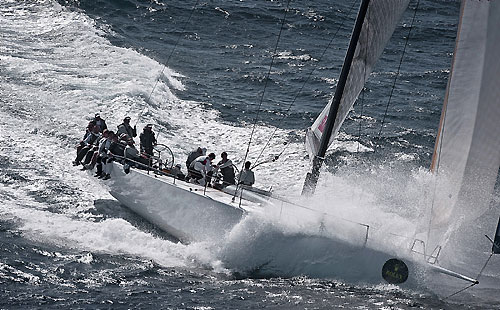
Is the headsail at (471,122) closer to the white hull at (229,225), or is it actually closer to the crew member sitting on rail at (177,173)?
the white hull at (229,225)

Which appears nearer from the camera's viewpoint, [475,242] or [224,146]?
[475,242]

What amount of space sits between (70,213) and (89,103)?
7.47m

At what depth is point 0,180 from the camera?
16.4 m

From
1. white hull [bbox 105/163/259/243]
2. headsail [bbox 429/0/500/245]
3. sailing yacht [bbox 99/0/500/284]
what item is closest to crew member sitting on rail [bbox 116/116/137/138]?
white hull [bbox 105/163/259/243]

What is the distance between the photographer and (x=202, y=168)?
50.6 feet

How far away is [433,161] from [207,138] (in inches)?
395

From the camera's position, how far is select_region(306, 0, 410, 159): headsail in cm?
1277

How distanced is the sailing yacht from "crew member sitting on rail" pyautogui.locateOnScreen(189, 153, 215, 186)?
1.70 feet

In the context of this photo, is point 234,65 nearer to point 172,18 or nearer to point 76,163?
point 172,18

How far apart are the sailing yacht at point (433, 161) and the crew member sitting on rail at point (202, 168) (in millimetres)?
517

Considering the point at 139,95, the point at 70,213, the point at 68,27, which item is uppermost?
the point at 68,27

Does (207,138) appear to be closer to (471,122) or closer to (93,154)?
(93,154)

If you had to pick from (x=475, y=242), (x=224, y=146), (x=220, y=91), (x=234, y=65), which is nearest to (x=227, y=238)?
(x=475, y=242)

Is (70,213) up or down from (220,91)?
down
